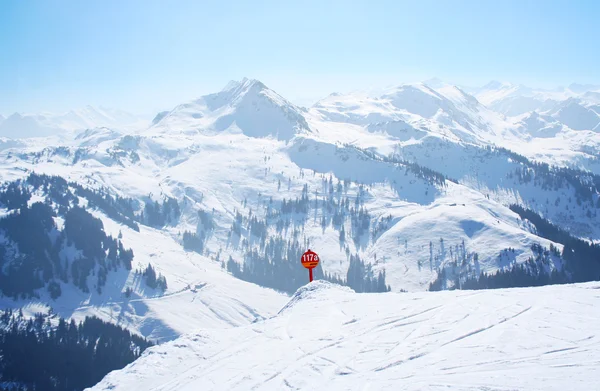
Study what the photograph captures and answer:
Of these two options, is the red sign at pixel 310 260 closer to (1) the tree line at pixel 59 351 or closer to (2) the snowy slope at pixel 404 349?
(2) the snowy slope at pixel 404 349

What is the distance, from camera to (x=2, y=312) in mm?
155500

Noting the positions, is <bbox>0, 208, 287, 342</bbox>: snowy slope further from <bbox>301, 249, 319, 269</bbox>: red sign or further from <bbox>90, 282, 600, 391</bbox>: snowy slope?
<bbox>90, 282, 600, 391</bbox>: snowy slope

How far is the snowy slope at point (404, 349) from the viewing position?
21453 mm

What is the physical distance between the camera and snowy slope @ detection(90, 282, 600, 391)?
21453 mm

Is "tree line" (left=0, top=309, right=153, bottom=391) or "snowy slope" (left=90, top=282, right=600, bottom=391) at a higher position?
"snowy slope" (left=90, top=282, right=600, bottom=391)

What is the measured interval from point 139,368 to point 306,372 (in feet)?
39.2

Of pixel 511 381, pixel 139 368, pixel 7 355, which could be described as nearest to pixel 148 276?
pixel 7 355

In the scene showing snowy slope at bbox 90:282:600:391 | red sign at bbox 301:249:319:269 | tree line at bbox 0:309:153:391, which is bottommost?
tree line at bbox 0:309:153:391

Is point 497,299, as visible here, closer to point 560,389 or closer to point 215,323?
point 560,389

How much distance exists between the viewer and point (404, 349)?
2550 cm

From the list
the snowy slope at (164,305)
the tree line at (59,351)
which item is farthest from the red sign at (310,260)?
the snowy slope at (164,305)

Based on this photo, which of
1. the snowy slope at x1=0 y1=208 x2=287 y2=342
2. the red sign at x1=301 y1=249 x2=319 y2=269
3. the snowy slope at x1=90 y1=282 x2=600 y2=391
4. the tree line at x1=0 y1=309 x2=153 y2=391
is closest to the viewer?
the snowy slope at x1=90 y1=282 x2=600 y2=391

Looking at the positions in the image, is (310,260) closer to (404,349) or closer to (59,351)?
(404,349)

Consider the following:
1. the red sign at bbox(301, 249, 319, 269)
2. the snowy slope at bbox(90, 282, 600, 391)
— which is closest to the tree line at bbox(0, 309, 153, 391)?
the red sign at bbox(301, 249, 319, 269)
